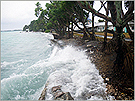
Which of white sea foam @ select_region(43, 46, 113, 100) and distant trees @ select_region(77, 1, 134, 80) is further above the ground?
distant trees @ select_region(77, 1, 134, 80)

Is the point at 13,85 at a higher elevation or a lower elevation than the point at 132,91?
lower

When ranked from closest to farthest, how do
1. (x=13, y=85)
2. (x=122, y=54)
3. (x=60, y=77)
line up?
(x=122, y=54)
(x=60, y=77)
(x=13, y=85)

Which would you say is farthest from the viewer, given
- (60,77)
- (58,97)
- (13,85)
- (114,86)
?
(13,85)

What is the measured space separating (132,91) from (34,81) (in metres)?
5.85

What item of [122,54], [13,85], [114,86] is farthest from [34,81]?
[122,54]

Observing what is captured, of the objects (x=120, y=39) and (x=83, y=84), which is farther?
(x=83, y=84)

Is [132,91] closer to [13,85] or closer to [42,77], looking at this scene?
[42,77]

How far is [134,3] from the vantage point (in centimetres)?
482

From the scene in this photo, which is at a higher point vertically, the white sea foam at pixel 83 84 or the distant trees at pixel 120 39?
the distant trees at pixel 120 39

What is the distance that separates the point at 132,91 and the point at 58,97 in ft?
10.6

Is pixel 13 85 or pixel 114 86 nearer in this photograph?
pixel 114 86

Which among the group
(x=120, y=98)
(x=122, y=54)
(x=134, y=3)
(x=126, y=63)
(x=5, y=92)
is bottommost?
(x=5, y=92)

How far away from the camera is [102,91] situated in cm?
528

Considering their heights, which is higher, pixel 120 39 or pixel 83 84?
pixel 120 39
